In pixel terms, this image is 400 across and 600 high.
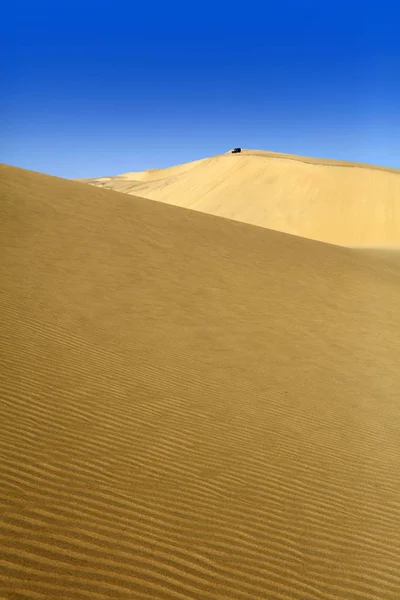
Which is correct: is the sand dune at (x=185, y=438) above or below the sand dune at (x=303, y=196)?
below

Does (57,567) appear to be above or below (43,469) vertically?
below

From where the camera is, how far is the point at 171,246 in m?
15.6

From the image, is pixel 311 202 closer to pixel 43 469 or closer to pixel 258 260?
pixel 258 260

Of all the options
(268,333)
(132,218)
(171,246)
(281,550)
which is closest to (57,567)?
(281,550)

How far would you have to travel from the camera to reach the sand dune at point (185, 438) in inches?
133

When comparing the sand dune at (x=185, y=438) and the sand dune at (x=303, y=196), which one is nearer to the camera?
the sand dune at (x=185, y=438)

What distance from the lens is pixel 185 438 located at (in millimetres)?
5156

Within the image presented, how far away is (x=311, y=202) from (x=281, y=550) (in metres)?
40.9

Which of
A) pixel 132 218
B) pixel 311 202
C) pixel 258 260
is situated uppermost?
pixel 311 202

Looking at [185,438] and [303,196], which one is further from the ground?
[303,196]

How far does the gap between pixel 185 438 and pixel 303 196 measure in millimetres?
40857

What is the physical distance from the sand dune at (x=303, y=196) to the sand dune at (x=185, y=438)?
2712cm

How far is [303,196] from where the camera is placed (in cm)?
4353

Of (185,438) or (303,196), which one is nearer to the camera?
(185,438)
